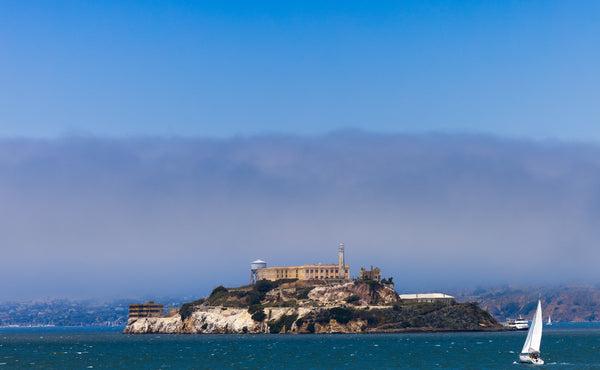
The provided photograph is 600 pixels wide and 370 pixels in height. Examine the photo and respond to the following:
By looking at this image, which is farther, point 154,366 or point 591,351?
point 591,351

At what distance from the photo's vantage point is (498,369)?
112 meters

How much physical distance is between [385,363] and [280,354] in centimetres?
3260

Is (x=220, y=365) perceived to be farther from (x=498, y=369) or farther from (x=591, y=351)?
(x=591, y=351)

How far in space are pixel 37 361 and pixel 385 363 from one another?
66344 mm

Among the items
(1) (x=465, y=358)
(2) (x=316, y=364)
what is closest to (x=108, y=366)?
(2) (x=316, y=364)

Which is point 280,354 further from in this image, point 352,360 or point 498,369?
point 498,369

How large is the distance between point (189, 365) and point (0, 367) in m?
32.7

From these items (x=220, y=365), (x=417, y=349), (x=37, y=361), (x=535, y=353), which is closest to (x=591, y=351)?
(x=417, y=349)

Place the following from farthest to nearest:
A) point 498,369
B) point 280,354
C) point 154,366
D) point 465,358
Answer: point 280,354 < point 465,358 < point 154,366 < point 498,369

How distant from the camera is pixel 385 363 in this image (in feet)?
421

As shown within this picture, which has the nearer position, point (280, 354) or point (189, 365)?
point (189, 365)

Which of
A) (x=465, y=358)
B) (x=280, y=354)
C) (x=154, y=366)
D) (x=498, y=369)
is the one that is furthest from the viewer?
(x=280, y=354)

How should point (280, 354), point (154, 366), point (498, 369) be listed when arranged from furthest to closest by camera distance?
point (280, 354)
point (154, 366)
point (498, 369)

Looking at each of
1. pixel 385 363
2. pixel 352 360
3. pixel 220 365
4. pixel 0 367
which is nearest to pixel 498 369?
pixel 385 363
